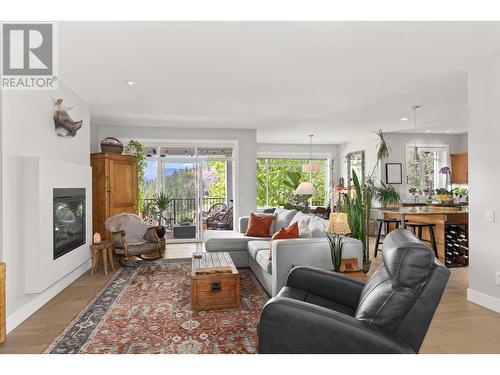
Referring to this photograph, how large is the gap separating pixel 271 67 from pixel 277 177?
21.1ft

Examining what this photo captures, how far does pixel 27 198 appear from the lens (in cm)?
309

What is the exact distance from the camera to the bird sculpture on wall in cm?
378

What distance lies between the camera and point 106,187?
542 cm

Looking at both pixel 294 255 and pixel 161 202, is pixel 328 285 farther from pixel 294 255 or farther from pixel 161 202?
pixel 161 202

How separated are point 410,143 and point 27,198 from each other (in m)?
7.99

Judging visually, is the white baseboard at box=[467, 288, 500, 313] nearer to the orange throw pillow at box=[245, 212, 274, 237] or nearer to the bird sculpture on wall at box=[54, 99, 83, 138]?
the orange throw pillow at box=[245, 212, 274, 237]

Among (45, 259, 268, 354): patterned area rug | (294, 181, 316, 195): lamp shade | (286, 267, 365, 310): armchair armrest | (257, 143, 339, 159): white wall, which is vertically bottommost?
(45, 259, 268, 354): patterned area rug

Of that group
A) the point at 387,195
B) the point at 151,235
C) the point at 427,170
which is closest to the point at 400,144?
the point at 427,170

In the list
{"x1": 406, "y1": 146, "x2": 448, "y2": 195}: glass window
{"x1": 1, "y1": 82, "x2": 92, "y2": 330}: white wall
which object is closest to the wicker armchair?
{"x1": 1, "y1": 82, "x2": 92, "y2": 330}: white wall

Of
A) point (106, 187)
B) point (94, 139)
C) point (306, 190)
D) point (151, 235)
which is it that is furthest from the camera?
point (306, 190)

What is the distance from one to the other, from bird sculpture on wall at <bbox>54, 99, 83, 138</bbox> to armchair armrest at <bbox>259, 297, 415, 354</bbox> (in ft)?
11.4

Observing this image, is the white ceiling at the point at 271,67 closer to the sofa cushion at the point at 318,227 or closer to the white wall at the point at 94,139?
the white wall at the point at 94,139

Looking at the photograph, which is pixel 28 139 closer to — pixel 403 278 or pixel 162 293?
pixel 162 293
